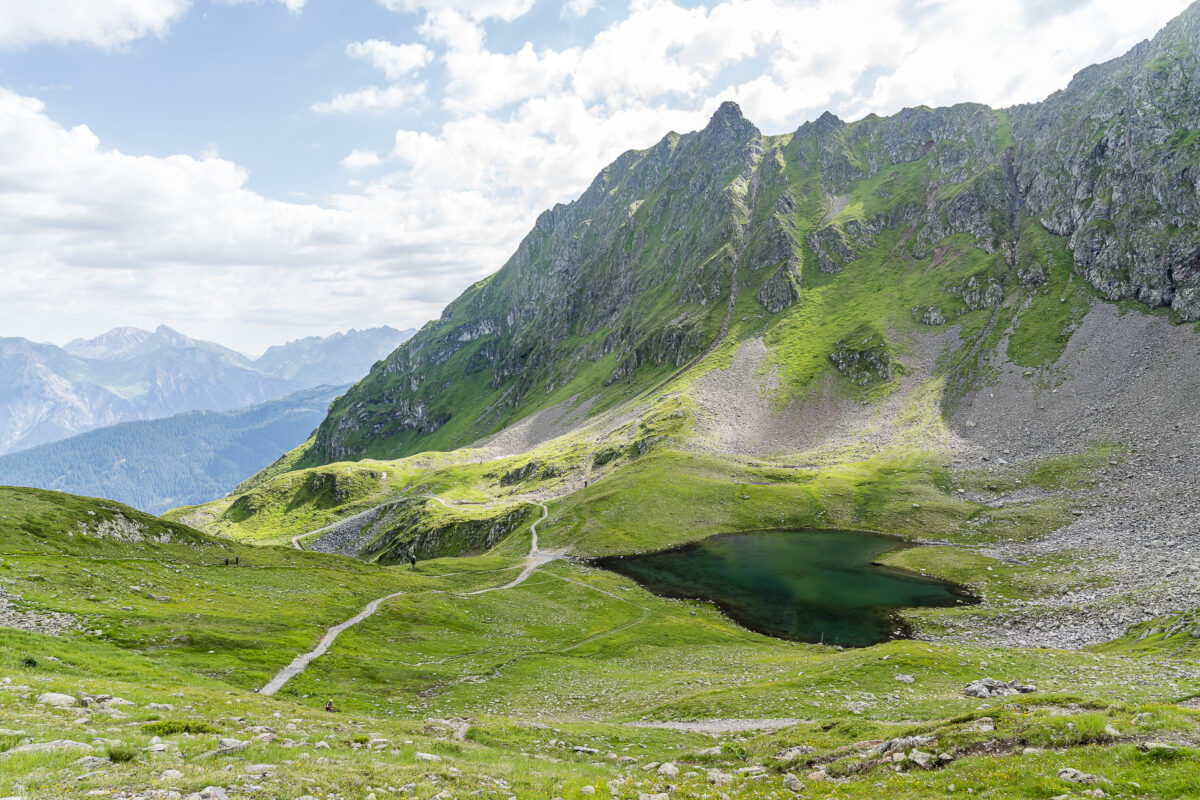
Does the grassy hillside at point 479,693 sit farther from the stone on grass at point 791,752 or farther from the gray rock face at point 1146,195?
the gray rock face at point 1146,195

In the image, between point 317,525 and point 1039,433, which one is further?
point 317,525

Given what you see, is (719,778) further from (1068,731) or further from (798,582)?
(798,582)

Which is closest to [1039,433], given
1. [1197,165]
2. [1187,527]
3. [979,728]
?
[1187,527]

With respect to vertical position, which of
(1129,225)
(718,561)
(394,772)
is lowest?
(718,561)

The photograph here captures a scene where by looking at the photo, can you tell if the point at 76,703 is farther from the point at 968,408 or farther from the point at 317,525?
the point at 317,525

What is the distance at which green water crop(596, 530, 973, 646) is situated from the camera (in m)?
68.9

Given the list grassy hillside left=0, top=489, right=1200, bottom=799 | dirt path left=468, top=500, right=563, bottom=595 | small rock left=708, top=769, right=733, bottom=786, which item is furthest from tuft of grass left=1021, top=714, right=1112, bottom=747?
dirt path left=468, top=500, right=563, bottom=595

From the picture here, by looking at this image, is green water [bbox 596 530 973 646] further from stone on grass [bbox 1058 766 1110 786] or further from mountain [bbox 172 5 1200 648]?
stone on grass [bbox 1058 766 1110 786]

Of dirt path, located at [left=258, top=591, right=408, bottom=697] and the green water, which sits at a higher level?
dirt path, located at [left=258, top=591, right=408, bottom=697]

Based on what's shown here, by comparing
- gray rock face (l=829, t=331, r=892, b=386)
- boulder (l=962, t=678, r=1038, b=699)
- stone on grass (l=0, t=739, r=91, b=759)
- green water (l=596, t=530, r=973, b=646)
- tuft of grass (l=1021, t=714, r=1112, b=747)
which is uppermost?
gray rock face (l=829, t=331, r=892, b=386)

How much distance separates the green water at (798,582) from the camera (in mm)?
68875

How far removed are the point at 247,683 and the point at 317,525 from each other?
179 meters

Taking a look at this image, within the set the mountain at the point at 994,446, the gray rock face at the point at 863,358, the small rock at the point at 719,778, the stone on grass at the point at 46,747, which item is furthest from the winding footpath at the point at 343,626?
the gray rock face at the point at 863,358

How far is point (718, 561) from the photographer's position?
3743 inches
